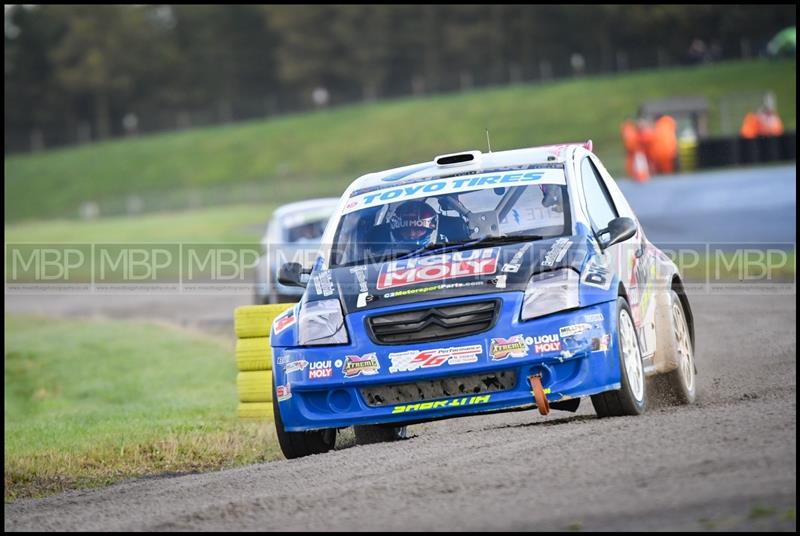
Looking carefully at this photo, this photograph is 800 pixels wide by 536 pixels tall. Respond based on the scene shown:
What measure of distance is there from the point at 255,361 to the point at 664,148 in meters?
28.7

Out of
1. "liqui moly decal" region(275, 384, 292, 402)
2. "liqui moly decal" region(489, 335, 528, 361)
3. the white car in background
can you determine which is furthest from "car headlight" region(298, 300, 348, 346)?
the white car in background

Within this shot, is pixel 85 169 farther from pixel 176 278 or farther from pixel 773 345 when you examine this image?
pixel 773 345

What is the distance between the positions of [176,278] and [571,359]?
2522 cm

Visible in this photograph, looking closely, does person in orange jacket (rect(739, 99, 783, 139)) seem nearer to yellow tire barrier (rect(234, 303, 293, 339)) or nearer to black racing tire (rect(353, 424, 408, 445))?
yellow tire barrier (rect(234, 303, 293, 339))

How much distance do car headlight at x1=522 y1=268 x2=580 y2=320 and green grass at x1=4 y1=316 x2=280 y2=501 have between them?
2.56 m

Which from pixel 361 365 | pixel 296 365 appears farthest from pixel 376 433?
pixel 361 365

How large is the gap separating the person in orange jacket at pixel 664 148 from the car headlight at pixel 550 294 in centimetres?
3074

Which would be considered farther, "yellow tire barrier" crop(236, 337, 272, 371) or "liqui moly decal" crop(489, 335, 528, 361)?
"yellow tire barrier" crop(236, 337, 272, 371)

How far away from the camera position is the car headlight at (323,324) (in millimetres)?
7918

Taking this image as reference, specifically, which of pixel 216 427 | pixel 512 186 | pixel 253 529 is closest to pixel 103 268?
pixel 216 427

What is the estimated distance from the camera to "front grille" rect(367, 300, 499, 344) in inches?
305

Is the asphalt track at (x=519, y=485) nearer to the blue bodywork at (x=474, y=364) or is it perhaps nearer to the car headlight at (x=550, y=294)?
the blue bodywork at (x=474, y=364)

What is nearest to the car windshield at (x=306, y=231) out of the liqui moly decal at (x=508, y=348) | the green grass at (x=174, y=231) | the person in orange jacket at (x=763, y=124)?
the liqui moly decal at (x=508, y=348)

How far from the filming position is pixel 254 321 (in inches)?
440
